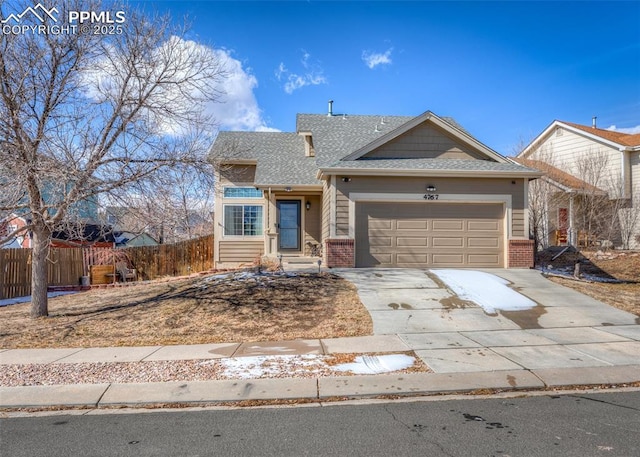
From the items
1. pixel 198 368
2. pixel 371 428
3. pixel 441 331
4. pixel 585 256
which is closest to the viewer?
pixel 371 428

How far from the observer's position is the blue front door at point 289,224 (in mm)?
18188

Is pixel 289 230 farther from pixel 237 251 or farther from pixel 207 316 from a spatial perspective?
pixel 207 316

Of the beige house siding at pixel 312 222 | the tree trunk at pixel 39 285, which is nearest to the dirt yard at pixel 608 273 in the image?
the beige house siding at pixel 312 222

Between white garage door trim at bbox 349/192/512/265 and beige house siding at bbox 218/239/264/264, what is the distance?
20.9 feet

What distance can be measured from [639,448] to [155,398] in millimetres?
5123

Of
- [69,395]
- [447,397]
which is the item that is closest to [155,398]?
[69,395]

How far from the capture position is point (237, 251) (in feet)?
61.6

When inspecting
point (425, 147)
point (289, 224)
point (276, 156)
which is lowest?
point (289, 224)

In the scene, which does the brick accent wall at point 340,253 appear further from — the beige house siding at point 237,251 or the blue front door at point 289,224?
the beige house siding at point 237,251

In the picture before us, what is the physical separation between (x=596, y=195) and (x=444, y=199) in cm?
1120

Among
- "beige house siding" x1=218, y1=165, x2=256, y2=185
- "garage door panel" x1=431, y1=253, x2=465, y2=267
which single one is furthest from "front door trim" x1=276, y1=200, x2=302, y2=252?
"garage door panel" x1=431, y1=253, x2=465, y2=267

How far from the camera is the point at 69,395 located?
534 centimetres

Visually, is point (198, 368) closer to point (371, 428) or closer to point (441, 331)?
point (371, 428)

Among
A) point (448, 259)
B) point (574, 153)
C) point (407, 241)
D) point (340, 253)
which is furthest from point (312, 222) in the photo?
point (574, 153)
